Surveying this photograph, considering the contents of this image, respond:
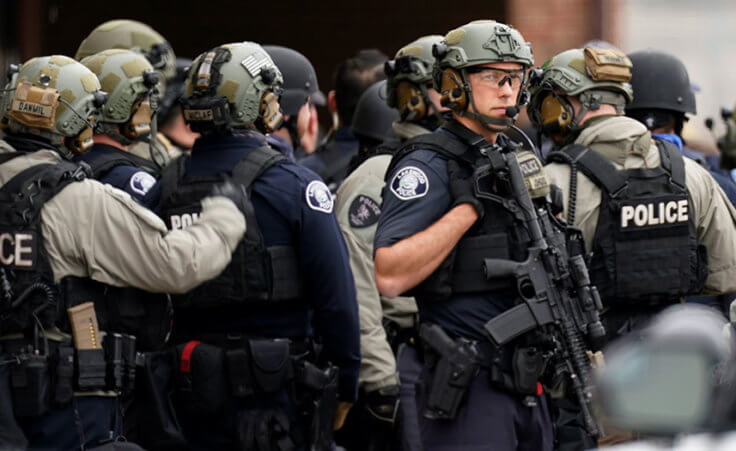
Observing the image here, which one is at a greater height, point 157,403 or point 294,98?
point 294,98

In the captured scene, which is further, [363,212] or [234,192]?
[363,212]

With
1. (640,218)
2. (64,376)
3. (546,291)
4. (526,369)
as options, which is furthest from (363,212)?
(64,376)

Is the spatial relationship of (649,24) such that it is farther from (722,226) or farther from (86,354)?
(86,354)

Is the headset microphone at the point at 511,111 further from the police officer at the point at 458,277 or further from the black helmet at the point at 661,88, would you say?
the black helmet at the point at 661,88

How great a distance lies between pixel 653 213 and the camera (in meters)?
5.05

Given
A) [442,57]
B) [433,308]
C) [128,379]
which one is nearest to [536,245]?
[433,308]

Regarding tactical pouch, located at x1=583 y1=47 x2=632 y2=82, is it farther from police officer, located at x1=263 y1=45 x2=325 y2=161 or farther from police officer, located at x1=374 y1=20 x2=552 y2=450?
police officer, located at x1=263 y1=45 x2=325 y2=161

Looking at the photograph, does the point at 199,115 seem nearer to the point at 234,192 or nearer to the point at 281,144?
the point at 234,192

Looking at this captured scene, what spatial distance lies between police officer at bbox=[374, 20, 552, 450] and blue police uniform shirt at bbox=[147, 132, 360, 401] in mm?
272

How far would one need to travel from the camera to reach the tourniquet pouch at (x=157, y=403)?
4.57 m

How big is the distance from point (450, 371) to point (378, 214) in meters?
1.41

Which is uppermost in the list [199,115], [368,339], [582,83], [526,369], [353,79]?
[199,115]

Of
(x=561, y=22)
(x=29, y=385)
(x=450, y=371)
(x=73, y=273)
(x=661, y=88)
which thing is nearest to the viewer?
(x=29, y=385)

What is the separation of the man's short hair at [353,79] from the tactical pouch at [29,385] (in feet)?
11.2
